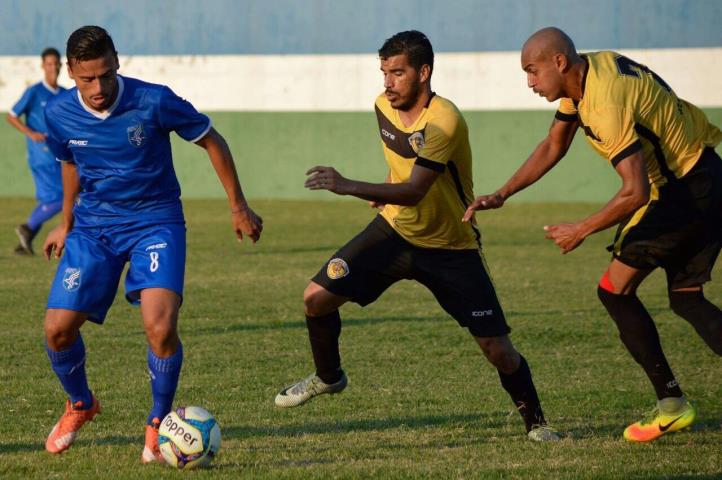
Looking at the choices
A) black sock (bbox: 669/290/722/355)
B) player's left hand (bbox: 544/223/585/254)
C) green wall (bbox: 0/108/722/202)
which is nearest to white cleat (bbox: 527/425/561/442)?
black sock (bbox: 669/290/722/355)

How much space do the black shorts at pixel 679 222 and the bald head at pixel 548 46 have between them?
873mm

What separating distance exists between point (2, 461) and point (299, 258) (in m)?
9.00

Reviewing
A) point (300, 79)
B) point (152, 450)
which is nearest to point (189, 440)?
point (152, 450)

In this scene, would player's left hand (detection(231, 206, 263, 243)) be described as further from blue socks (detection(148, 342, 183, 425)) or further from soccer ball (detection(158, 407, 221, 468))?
soccer ball (detection(158, 407, 221, 468))

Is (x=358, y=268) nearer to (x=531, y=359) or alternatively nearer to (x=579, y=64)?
(x=579, y=64)

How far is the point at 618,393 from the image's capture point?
7.52m

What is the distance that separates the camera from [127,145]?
5.88m

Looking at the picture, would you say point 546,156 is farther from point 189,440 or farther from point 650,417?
point 189,440

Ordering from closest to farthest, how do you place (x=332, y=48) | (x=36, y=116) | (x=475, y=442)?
(x=475, y=442) → (x=36, y=116) → (x=332, y=48)

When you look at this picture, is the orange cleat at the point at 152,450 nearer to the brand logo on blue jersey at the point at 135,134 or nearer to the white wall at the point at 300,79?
the brand logo on blue jersey at the point at 135,134

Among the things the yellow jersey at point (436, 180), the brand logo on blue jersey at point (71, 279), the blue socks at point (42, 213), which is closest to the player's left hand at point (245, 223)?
the brand logo on blue jersey at point (71, 279)

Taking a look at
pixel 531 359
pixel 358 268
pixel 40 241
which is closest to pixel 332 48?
pixel 40 241

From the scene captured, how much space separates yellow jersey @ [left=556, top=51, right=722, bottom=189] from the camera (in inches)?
221

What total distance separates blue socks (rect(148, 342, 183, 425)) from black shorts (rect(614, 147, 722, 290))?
7.44ft
